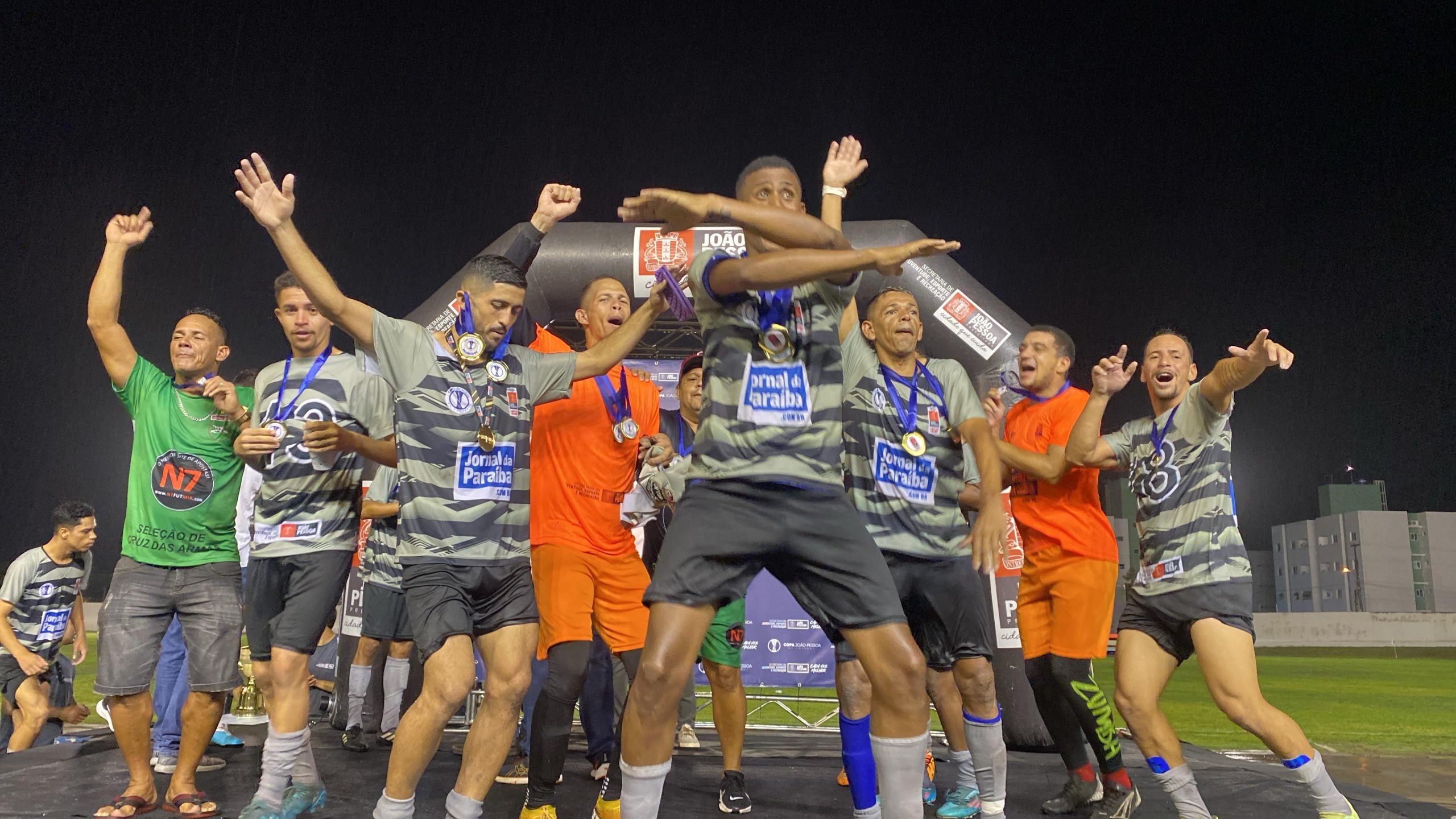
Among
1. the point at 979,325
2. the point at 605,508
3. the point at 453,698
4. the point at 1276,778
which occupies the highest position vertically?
the point at 979,325

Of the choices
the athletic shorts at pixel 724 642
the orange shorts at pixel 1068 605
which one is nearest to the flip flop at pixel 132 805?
the athletic shorts at pixel 724 642

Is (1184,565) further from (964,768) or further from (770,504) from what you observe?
(770,504)

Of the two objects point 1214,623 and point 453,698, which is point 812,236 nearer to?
point 453,698

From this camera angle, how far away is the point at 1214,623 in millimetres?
3773

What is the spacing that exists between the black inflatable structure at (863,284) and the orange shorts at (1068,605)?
4.54m

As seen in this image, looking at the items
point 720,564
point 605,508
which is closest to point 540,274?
point 605,508

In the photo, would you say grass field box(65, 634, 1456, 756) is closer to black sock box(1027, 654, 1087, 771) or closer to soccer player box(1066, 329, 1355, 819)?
black sock box(1027, 654, 1087, 771)

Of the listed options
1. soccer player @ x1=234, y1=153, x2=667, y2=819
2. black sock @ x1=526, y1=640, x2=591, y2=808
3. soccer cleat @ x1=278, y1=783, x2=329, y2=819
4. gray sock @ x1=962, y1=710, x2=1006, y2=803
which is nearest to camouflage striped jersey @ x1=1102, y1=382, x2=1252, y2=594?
gray sock @ x1=962, y1=710, x2=1006, y2=803

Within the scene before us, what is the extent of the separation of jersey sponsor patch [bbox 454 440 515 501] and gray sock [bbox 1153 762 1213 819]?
9.35ft

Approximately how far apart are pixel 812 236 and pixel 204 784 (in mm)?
4327

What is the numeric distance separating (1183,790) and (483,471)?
9.95ft

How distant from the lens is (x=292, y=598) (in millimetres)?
3900

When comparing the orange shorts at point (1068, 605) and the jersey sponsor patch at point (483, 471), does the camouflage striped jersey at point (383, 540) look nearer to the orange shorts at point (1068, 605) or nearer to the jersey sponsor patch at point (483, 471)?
the jersey sponsor patch at point (483, 471)

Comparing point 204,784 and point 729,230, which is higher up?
point 729,230
